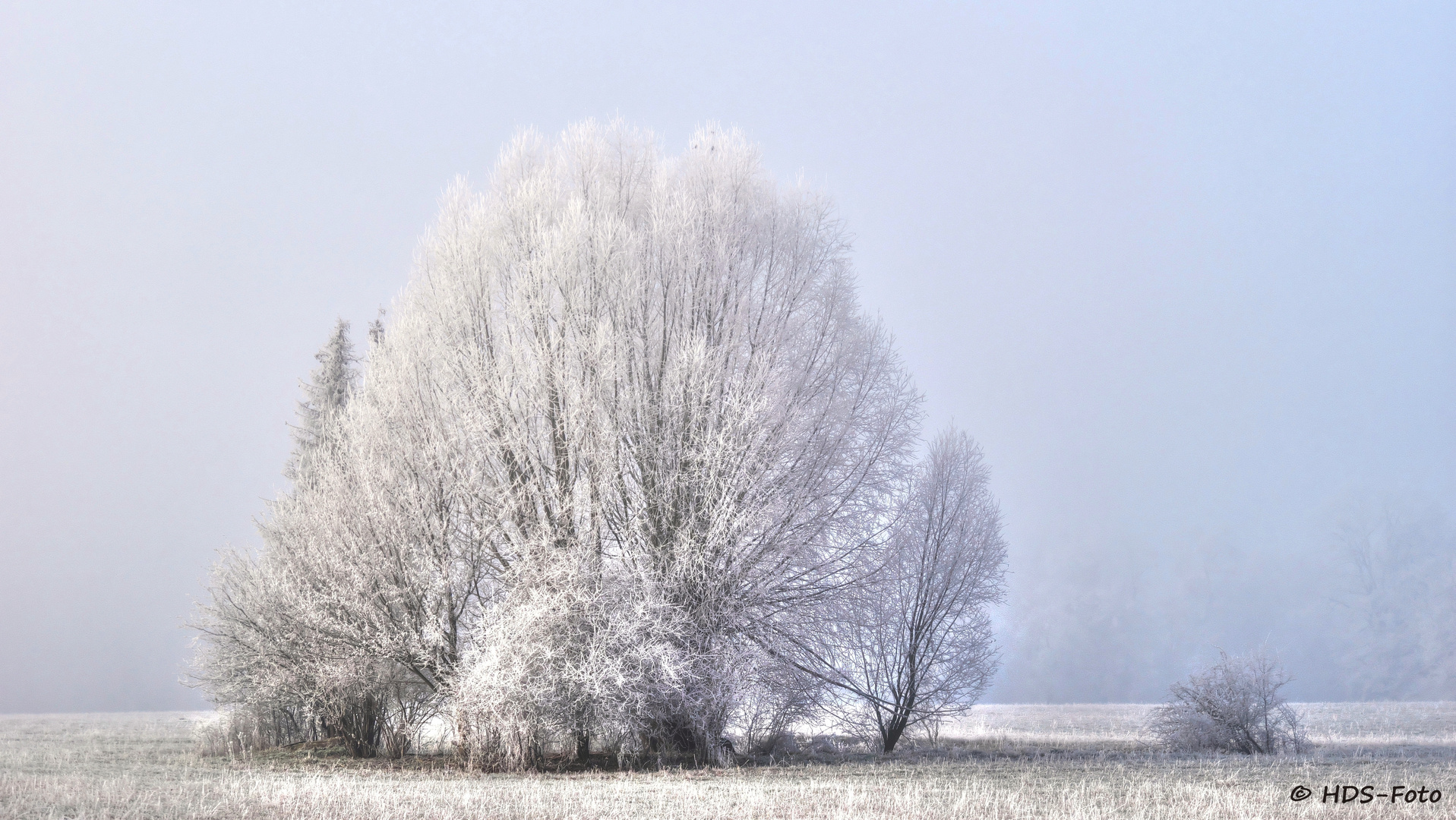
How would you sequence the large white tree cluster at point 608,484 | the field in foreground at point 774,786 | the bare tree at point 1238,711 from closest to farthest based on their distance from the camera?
1. the field in foreground at point 774,786
2. the large white tree cluster at point 608,484
3. the bare tree at point 1238,711

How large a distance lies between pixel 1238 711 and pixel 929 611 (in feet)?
19.6

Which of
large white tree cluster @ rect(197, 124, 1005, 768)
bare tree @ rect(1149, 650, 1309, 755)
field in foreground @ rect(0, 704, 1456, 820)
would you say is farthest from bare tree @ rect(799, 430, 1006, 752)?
bare tree @ rect(1149, 650, 1309, 755)

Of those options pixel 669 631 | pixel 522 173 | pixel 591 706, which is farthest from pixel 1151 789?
pixel 522 173

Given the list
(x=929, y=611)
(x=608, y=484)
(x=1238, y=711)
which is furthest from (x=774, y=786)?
(x=1238, y=711)

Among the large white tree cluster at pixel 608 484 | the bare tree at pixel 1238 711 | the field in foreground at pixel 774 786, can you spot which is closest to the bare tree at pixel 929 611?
the large white tree cluster at pixel 608 484

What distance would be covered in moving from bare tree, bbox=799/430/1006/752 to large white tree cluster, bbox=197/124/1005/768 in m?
0.20

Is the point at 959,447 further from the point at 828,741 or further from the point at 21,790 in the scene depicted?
the point at 21,790

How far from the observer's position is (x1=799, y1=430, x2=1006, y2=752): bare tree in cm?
1784

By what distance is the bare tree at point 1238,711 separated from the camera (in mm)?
17266

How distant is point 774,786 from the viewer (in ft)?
38.1

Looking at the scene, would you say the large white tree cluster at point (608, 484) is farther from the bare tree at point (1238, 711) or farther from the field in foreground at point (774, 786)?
the bare tree at point (1238, 711)

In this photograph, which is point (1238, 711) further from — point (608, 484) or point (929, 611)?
point (608, 484)

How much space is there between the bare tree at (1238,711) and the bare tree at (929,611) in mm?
3850

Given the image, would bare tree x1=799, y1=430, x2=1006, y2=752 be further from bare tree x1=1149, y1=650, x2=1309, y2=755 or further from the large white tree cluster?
bare tree x1=1149, y1=650, x2=1309, y2=755
